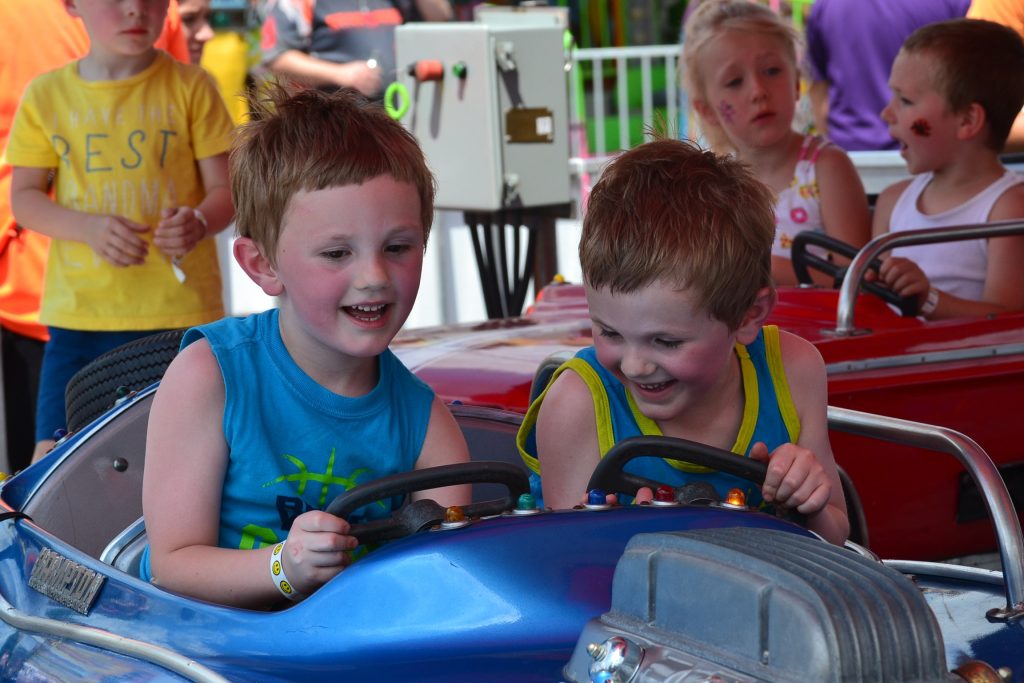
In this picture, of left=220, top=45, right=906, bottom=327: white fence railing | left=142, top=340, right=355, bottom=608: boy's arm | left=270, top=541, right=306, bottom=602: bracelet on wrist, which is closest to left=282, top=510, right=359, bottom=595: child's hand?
left=270, top=541, right=306, bottom=602: bracelet on wrist

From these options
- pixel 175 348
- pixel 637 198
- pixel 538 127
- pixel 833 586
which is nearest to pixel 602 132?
pixel 538 127

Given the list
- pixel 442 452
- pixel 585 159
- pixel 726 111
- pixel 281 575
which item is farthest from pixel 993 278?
pixel 585 159

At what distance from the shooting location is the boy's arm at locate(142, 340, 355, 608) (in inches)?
73.7

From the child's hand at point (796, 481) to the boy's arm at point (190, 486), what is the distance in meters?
0.68

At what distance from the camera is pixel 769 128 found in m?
4.04

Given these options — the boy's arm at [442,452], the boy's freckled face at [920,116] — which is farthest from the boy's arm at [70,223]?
the boy's freckled face at [920,116]

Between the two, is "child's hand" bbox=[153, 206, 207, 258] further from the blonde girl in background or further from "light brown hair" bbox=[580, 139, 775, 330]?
the blonde girl in background

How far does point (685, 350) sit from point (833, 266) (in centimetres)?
175

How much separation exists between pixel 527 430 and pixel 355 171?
1.81 ft

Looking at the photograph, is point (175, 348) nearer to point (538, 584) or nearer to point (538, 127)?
point (538, 584)

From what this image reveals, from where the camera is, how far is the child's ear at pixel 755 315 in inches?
80.7

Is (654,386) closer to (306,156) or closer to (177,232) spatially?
(306,156)

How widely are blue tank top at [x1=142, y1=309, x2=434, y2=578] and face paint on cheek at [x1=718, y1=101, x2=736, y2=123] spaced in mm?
2256

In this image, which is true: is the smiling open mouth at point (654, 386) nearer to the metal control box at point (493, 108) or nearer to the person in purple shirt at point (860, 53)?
the metal control box at point (493, 108)
